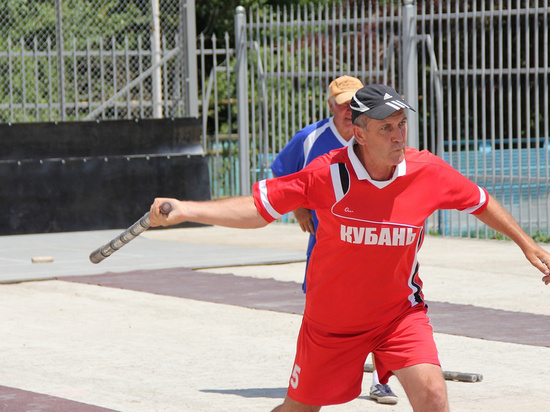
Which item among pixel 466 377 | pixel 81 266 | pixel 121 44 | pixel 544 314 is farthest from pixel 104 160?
pixel 466 377

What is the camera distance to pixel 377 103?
4.55m

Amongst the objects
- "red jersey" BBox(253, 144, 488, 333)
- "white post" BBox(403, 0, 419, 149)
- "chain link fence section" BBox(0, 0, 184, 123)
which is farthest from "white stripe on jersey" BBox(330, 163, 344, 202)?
"chain link fence section" BBox(0, 0, 184, 123)

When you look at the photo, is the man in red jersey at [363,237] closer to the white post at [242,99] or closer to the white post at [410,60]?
the white post at [410,60]

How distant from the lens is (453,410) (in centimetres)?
587

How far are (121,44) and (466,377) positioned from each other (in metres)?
11.5

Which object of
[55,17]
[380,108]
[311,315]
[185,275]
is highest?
[55,17]

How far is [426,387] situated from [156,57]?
493 inches

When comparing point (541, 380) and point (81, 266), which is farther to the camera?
point (81, 266)

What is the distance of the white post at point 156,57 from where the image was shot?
53.5 feet

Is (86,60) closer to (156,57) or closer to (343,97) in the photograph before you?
(156,57)

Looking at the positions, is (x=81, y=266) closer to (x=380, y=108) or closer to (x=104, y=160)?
(x=104, y=160)

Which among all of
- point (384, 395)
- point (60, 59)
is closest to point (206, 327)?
point (384, 395)

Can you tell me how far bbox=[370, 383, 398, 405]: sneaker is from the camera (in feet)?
19.9

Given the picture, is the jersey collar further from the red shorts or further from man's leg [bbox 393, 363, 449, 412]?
man's leg [bbox 393, 363, 449, 412]
